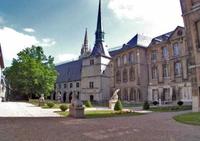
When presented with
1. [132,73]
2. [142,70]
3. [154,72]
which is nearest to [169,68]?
[154,72]

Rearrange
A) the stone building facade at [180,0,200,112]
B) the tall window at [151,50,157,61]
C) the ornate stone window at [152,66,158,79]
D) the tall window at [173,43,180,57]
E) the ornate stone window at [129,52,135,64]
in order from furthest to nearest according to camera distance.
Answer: the ornate stone window at [129,52,135,64] < the tall window at [151,50,157,61] < the ornate stone window at [152,66,158,79] < the tall window at [173,43,180,57] < the stone building facade at [180,0,200,112]

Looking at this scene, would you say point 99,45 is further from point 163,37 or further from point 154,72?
point 163,37

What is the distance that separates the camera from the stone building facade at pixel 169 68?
37.9 metres

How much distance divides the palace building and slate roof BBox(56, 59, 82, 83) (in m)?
13.0

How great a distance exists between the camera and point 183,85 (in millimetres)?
37500

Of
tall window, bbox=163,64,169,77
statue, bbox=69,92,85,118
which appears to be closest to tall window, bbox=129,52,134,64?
tall window, bbox=163,64,169,77

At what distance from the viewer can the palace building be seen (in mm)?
38719

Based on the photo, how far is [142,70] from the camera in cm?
4509

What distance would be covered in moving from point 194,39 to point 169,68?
22266 millimetres

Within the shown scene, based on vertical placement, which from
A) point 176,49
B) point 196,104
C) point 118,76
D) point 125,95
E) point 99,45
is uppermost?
point 99,45

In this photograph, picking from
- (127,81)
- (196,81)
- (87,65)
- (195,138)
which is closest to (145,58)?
(127,81)

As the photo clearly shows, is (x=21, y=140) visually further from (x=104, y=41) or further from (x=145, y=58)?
(x=104, y=41)

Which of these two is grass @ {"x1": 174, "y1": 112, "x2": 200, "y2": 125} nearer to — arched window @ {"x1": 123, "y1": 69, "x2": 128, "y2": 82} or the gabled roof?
the gabled roof

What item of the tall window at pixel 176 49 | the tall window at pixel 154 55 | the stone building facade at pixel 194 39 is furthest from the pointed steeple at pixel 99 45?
the stone building facade at pixel 194 39
